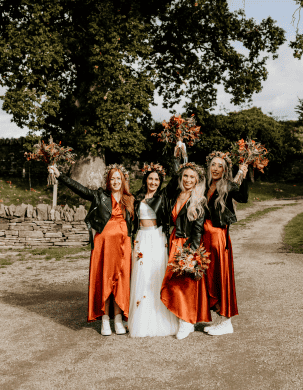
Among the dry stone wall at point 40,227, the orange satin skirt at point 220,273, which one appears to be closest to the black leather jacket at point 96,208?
the orange satin skirt at point 220,273

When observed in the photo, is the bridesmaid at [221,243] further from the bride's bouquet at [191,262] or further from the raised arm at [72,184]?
the raised arm at [72,184]

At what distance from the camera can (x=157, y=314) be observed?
189 inches

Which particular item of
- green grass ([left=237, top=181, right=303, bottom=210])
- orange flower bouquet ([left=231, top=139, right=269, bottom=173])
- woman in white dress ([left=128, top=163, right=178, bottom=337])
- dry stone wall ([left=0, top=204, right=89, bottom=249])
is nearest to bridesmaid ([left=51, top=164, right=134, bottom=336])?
woman in white dress ([left=128, top=163, right=178, bottom=337])

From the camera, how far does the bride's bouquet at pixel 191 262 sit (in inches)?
176

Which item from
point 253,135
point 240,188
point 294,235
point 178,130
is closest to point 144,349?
point 240,188

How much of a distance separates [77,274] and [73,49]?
11.2m

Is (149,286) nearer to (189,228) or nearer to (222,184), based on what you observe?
(189,228)

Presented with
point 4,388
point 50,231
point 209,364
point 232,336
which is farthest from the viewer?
point 50,231

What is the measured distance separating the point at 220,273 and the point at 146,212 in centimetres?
128

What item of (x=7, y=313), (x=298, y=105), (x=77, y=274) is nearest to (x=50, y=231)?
(x=77, y=274)

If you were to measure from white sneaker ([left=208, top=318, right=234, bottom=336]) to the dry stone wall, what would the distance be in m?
6.79

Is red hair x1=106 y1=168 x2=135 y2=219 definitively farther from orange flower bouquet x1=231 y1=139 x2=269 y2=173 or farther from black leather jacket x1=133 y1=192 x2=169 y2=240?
orange flower bouquet x1=231 y1=139 x2=269 y2=173

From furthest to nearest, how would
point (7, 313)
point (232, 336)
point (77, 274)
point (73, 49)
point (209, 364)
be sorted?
1. point (73, 49)
2. point (77, 274)
3. point (7, 313)
4. point (232, 336)
5. point (209, 364)

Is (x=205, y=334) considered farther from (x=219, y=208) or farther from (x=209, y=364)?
(x=219, y=208)
